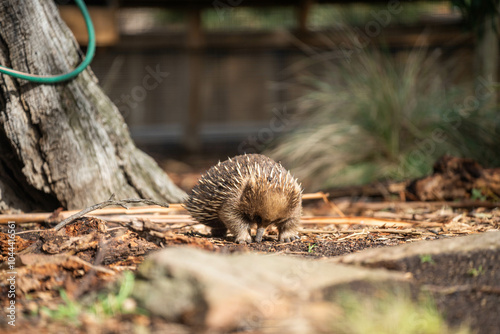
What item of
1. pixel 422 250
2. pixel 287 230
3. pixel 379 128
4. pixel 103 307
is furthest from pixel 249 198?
pixel 379 128

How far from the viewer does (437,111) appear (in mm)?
6074

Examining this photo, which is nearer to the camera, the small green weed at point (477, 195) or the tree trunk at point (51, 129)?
the tree trunk at point (51, 129)

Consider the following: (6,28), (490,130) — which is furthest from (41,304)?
(490,130)

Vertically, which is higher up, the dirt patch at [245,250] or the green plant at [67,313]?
the dirt patch at [245,250]

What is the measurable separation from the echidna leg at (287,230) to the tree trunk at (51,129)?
4.41ft

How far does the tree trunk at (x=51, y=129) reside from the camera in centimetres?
377

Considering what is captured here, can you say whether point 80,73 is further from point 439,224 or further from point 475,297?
point 475,297

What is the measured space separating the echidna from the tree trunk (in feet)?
2.78

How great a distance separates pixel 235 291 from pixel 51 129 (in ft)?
8.50

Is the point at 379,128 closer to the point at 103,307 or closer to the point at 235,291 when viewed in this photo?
the point at 235,291

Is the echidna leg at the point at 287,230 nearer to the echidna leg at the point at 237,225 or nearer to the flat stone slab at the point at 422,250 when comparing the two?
the echidna leg at the point at 237,225

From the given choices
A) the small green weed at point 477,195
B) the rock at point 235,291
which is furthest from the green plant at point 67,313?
the small green weed at point 477,195

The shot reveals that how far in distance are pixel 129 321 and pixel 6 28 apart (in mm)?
2729

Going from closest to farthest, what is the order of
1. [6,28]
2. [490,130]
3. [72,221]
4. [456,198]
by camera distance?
[72,221]
[6,28]
[456,198]
[490,130]
